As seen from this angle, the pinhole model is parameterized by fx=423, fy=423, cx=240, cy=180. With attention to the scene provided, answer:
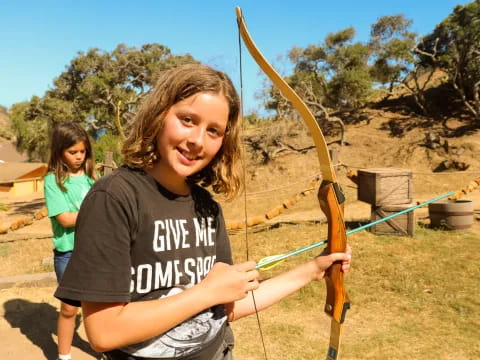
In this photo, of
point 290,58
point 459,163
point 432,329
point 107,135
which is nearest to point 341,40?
point 290,58

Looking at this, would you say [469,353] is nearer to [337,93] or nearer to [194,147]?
[194,147]

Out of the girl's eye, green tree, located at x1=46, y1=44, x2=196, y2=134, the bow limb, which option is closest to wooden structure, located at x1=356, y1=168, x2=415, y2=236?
the bow limb

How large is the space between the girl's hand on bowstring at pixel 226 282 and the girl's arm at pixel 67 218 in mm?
1796

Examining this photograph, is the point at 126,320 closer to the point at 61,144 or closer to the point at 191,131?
the point at 191,131

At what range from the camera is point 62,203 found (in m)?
2.65

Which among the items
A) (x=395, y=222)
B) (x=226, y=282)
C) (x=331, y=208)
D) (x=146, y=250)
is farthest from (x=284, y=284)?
(x=395, y=222)

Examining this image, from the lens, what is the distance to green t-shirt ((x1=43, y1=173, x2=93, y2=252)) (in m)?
2.64

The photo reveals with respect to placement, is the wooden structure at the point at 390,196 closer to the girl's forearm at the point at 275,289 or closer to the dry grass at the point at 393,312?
the dry grass at the point at 393,312

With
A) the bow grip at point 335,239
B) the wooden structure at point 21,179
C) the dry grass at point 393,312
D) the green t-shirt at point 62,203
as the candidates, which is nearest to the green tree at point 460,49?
the dry grass at point 393,312

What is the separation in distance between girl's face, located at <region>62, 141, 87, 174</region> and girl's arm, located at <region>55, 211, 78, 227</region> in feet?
1.11

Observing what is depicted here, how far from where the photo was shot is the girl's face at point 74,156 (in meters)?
2.75

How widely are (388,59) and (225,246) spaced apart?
19373 mm

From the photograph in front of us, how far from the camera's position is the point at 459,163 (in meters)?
13.6

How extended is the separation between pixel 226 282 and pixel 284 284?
449mm
